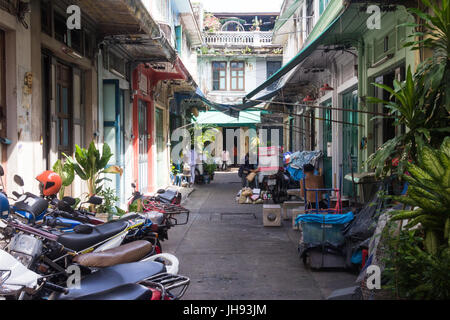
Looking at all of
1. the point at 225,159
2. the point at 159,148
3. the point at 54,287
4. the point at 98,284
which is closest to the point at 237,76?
the point at 225,159

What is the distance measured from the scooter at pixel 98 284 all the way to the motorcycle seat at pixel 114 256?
40 centimetres

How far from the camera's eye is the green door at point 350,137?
1040cm

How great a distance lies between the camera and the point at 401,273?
12.1 ft

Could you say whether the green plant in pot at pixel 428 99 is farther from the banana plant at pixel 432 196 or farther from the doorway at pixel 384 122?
the doorway at pixel 384 122

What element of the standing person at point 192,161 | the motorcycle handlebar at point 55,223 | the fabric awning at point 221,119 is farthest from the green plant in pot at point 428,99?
the fabric awning at point 221,119

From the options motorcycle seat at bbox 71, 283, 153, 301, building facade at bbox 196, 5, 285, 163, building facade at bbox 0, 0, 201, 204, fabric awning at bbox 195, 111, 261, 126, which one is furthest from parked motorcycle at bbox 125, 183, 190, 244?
building facade at bbox 196, 5, 285, 163

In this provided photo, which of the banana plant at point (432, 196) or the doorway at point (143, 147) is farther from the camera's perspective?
the doorway at point (143, 147)

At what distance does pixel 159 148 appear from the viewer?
15852mm

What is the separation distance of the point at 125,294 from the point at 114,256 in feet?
3.28

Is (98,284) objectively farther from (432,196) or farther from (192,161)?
(192,161)

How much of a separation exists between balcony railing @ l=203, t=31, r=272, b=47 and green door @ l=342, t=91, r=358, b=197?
55.5 ft

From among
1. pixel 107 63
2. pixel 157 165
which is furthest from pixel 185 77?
pixel 107 63
